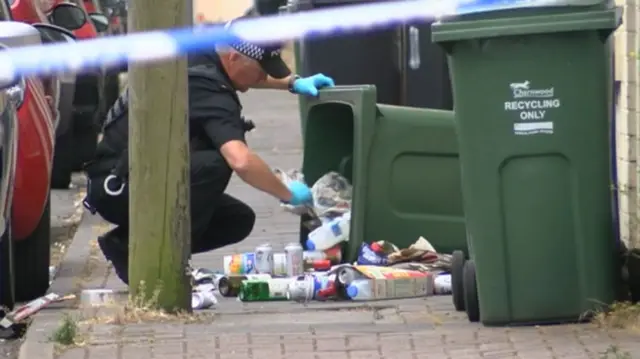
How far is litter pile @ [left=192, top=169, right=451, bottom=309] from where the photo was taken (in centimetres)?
686

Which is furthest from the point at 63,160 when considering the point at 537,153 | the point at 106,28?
the point at 537,153

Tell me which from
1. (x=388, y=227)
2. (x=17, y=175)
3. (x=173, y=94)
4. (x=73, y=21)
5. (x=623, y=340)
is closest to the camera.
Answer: (x=623, y=340)

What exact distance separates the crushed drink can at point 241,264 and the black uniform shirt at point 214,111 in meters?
0.70

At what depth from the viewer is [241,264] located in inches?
295

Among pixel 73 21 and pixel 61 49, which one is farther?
pixel 73 21

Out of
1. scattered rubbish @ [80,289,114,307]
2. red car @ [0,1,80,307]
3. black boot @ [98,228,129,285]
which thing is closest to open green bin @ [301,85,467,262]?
black boot @ [98,228,129,285]

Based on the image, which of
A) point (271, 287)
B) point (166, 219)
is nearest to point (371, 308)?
point (271, 287)

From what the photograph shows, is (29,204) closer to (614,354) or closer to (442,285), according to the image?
(442,285)

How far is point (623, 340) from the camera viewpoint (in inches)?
219

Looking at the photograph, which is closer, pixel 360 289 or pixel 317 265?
pixel 360 289

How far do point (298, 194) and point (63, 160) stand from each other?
4542 millimetres

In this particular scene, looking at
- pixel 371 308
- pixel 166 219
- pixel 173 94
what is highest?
pixel 173 94

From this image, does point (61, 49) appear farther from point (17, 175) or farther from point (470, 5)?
point (470, 5)

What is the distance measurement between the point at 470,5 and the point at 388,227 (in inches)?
77.0
